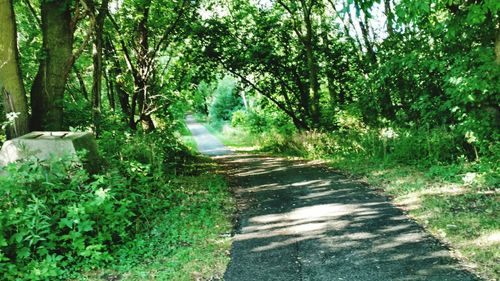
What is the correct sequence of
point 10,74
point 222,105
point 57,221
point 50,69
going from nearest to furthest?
1. point 57,221
2. point 10,74
3. point 50,69
4. point 222,105

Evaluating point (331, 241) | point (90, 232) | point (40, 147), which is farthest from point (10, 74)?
point (331, 241)

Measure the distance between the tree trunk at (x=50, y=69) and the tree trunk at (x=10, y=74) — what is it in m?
0.54

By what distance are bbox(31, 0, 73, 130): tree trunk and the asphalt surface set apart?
4181 mm

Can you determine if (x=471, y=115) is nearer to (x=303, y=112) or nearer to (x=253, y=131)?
(x=303, y=112)

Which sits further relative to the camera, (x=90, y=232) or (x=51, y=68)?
(x=51, y=68)

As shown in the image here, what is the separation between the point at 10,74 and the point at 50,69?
34.0 inches

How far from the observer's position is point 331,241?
609 centimetres

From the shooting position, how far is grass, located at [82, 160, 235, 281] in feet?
17.5

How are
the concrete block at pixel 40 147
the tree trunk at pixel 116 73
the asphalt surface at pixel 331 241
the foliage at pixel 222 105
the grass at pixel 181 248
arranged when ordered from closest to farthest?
the asphalt surface at pixel 331 241 < the grass at pixel 181 248 < the concrete block at pixel 40 147 < the tree trunk at pixel 116 73 < the foliage at pixel 222 105

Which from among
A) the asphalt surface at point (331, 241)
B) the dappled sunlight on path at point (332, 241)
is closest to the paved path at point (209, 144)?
the asphalt surface at point (331, 241)

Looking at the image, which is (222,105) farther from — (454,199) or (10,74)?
(454,199)

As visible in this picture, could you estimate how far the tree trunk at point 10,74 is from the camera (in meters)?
7.22

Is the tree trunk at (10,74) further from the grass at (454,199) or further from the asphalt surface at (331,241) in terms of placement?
the grass at (454,199)

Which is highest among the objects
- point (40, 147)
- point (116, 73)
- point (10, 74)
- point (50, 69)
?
point (116, 73)
